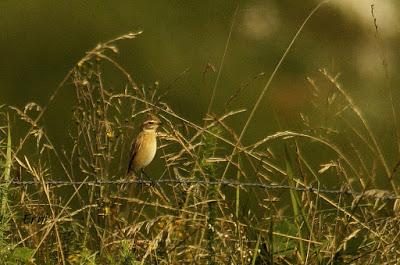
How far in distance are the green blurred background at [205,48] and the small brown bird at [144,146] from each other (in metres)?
5.12

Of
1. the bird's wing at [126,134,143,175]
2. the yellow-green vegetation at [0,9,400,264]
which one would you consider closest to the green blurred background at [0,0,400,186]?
the bird's wing at [126,134,143,175]

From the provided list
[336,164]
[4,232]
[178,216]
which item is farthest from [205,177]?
[4,232]

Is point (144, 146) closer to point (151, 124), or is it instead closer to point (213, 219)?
point (151, 124)

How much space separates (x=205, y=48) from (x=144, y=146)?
25.7 feet

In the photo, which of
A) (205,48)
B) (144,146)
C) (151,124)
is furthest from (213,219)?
(205,48)

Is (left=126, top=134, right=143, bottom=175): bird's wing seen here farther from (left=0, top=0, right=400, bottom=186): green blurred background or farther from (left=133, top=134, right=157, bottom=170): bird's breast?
(left=0, top=0, right=400, bottom=186): green blurred background

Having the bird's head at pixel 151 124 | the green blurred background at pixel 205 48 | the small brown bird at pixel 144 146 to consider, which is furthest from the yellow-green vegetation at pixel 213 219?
the green blurred background at pixel 205 48

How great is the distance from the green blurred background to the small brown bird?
16.8ft

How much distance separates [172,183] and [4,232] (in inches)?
34.0

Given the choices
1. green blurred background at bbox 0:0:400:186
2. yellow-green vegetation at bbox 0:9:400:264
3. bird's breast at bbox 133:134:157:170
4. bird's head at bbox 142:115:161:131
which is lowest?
green blurred background at bbox 0:0:400:186

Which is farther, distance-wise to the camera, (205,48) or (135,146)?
(205,48)

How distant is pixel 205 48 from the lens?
15492 millimetres

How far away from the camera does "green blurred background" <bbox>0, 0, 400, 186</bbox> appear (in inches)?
561

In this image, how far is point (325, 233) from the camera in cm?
590
